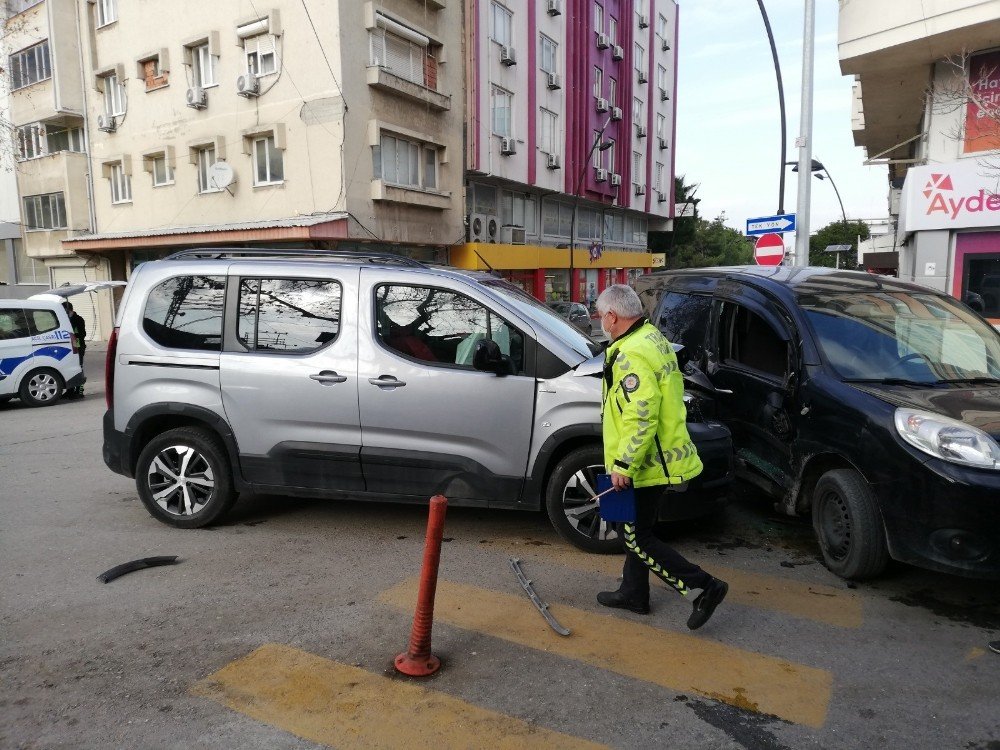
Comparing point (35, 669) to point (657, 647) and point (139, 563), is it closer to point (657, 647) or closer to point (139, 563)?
point (139, 563)

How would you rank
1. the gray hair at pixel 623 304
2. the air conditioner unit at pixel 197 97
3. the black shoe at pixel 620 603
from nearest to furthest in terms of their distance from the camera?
the gray hair at pixel 623 304 → the black shoe at pixel 620 603 → the air conditioner unit at pixel 197 97

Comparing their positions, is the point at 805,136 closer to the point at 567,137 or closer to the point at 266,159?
the point at 266,159

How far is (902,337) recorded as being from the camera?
482 cm

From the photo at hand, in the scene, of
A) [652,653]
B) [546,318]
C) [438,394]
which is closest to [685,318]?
[546,318]

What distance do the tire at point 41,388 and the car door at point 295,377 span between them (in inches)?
338

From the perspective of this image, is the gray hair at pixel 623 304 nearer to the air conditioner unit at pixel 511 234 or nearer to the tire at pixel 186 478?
the tire at pixel 186 478

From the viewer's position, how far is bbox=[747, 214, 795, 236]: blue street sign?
1262 cm

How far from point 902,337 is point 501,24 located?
24144mm

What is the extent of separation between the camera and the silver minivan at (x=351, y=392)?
4.63m

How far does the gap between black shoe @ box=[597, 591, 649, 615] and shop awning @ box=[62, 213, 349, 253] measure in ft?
53.3

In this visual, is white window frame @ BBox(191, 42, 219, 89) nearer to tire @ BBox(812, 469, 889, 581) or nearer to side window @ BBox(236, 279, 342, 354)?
side window @ BBox(236, 279, 342, 354)

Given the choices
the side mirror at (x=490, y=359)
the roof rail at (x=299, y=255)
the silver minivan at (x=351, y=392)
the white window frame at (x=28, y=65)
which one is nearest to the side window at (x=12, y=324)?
the silver minivan at (x=351, y=392)

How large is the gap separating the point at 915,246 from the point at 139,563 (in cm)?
1334

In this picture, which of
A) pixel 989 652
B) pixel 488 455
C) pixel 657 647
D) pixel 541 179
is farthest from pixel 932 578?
pixel 541 179
